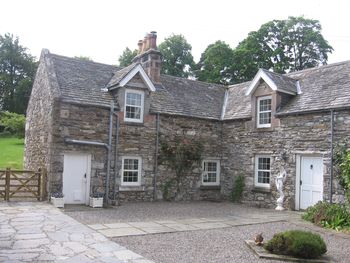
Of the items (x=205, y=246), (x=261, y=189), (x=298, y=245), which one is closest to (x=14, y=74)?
(x=261, y=189)

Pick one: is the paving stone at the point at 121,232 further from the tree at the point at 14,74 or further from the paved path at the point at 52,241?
the tree at the point at 14,74

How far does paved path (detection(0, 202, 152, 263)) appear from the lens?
8391 millimetres

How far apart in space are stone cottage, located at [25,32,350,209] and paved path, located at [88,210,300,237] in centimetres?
262

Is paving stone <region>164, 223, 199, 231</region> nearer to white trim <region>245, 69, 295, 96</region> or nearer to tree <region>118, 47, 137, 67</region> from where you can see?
white trim <region>245, 69, 295, 96</region>

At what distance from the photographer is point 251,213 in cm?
1636

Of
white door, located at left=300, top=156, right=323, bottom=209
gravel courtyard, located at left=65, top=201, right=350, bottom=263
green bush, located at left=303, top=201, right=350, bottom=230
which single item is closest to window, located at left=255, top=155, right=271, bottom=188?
gravel courtyard, located at left=65, top=201, right=350, bottom=263

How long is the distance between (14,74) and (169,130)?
148 feet

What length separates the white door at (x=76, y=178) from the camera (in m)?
16.9

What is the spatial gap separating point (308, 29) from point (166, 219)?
33.4m

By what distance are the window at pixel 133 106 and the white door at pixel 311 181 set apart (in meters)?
8.14

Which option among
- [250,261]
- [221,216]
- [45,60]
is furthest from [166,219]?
[45,60]

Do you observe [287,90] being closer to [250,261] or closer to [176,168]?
[176,168]

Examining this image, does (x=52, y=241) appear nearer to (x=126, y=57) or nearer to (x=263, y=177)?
(x=263, y=177)

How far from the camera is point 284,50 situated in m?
41.0
